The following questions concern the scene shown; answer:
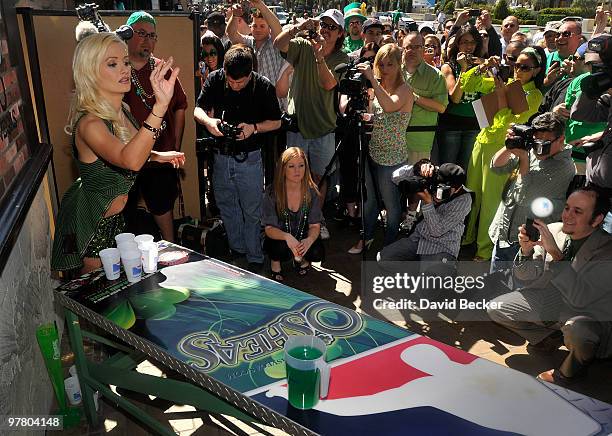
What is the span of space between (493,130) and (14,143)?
11.8 feet

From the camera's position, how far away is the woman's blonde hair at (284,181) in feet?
12.8

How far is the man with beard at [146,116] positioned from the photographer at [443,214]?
1.97m

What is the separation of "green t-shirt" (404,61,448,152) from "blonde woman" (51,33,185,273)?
273 centimetres

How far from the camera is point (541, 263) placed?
333cm

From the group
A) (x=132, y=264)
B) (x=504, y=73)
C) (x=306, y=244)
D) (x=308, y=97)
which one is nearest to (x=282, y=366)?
(x=132, y=264)

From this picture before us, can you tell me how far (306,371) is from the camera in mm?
1624

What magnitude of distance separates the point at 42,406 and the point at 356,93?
3.03 metres

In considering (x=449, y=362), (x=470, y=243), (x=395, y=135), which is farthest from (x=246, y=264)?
(x=449, y=362)

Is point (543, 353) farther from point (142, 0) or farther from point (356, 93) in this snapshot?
point (142, 0)

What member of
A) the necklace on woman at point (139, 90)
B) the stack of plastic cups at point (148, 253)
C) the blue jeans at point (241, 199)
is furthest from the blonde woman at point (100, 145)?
the blue jeans at point (241, 199)

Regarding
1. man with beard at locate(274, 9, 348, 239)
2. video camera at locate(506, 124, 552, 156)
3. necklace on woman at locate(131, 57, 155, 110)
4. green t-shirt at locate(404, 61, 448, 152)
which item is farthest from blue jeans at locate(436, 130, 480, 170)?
necklace on woman at locate(131, 57, 155, 110)

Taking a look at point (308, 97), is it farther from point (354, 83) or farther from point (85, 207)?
point (85, 207)

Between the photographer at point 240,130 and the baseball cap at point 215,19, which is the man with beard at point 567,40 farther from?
the baseball cap at point 215,19

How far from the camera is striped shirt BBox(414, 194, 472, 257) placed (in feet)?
12.2
